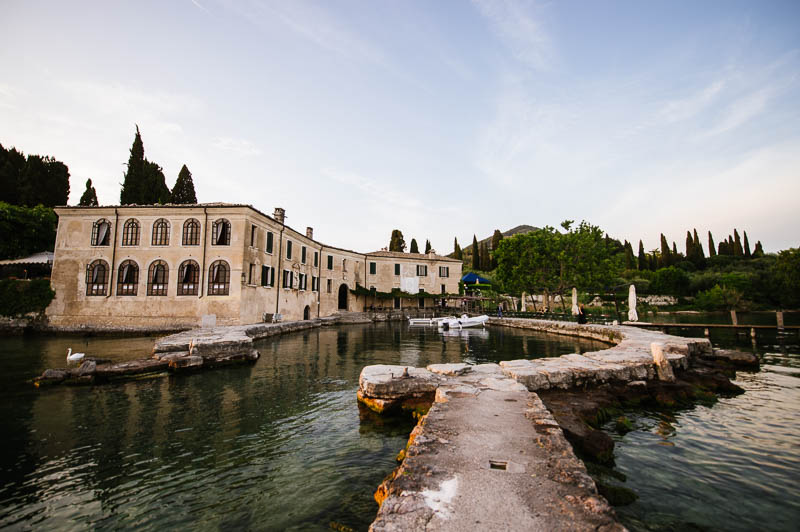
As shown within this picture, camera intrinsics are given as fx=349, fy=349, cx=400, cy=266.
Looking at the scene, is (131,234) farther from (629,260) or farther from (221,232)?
(629,260)

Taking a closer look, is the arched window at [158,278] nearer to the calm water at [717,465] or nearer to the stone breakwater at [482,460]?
the stone breakwater at [482,460]

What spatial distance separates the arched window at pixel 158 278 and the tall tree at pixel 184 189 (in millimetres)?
20230

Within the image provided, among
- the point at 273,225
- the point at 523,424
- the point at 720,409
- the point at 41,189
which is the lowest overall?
the point at 720,409

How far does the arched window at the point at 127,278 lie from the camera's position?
76.1 ft

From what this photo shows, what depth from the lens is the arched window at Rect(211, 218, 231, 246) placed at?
2297cm

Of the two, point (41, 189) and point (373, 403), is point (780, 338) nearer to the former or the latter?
point (373, 403)

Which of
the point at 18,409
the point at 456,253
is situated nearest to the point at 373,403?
the point at 18,409

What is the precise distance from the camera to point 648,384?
796 centimetres

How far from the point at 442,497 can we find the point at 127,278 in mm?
27872

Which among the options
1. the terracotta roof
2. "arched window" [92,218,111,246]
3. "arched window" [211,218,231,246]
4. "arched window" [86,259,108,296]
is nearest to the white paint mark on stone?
"arched window" [211,218,231,246]

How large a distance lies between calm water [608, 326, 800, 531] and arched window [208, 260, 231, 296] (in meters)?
22.3

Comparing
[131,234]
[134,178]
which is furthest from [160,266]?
[134,178]

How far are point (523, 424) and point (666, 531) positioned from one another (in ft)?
4.92

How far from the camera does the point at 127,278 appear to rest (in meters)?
23.4
